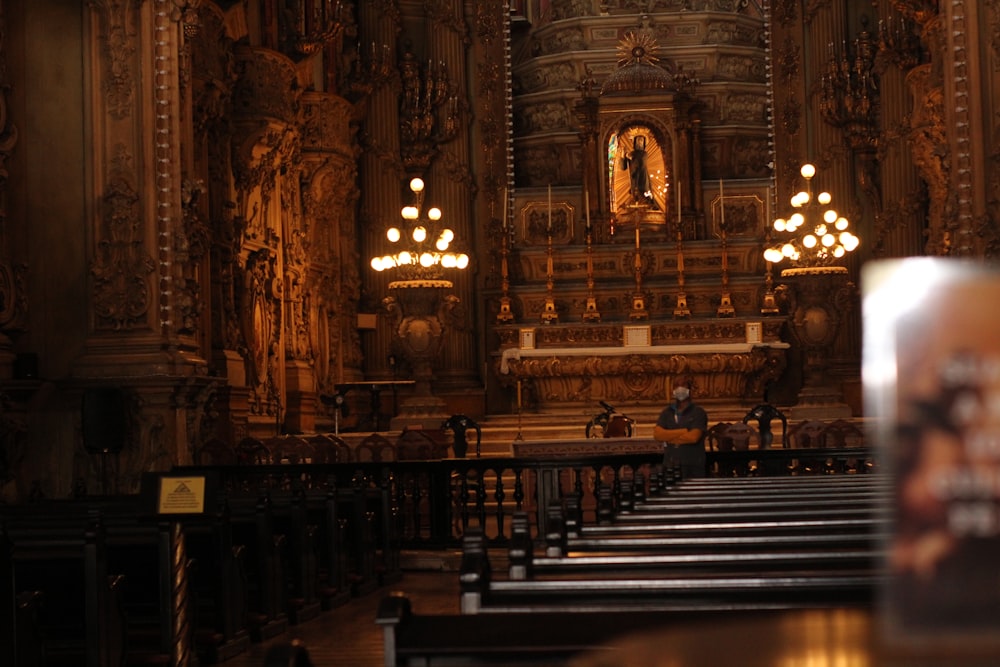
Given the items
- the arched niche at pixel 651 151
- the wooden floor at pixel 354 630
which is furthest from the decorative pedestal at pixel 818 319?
the wooden floor at pixel 354 630

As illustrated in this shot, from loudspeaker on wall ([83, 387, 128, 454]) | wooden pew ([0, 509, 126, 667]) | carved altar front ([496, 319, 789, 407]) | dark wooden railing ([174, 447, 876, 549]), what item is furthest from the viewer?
carved altar front ([496, 319, 789, 407])

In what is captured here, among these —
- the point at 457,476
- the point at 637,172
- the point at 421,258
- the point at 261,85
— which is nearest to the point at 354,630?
the point at 457,476

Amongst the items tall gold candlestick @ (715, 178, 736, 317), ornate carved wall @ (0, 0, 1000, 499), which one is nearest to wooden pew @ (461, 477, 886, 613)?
ornate carved wall @ (0, 0, 1000, 499)

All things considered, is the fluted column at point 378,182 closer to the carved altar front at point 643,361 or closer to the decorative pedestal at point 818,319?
the carved altar front at point 643,361

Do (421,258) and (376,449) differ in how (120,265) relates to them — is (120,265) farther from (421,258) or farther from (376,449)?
(421,258)

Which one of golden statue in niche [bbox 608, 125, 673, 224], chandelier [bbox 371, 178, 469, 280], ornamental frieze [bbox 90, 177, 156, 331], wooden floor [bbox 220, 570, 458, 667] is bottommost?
wooden floor [bbox 220, 570, 458, 667]

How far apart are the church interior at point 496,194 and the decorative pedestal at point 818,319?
4cm

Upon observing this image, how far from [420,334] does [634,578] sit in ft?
58.3

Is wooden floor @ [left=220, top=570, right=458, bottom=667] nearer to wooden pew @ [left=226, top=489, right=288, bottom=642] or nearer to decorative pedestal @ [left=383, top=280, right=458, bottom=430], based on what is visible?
wooden pew @ [left=226, top=489, right=288, bottom=642]

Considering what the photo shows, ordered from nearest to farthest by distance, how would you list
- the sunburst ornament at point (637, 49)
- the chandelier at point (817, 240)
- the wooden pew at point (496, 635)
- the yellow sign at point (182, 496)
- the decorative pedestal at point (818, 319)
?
1. the wooden pew at point (496, 635)
2. the yellow sign at point (182, 496)
3. the chandelier at point (817, 240)
4. the decorative pedestal at point (818, 319)
5. the sunburst ornament at point (637, 49)

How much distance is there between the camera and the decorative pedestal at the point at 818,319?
21.2m

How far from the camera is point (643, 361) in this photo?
2328cm

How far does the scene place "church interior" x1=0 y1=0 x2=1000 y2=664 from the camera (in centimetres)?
1477

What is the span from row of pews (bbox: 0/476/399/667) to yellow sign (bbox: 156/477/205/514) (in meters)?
0.03
